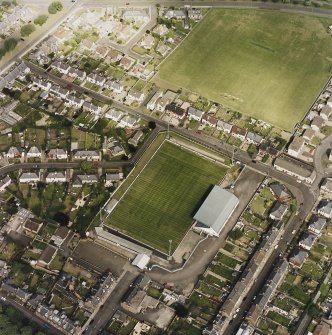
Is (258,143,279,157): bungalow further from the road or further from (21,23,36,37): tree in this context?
(21,23,36,37): tree

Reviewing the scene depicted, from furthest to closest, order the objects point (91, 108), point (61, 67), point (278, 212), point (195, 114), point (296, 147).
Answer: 1. point (61, 67)
2. point (91, 108)
3. point (195, 114)
4. point (296, 147)
5. point (278, 212)

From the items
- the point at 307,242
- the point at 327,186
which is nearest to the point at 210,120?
the point at 327,186

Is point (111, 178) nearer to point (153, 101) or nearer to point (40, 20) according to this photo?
point (153, 101)

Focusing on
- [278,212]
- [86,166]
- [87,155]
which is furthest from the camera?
[87,155]

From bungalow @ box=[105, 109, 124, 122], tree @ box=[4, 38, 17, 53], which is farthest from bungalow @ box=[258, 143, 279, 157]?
tree @ box=[4, 38, 17, 53]

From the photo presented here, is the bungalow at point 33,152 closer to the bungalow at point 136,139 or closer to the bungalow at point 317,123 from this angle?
the bungalow at point 136,139

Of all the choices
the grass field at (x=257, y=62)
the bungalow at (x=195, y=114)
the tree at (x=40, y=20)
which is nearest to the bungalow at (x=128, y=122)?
the bungalow at (x=195, y=114)

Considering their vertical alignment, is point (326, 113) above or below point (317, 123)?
above
